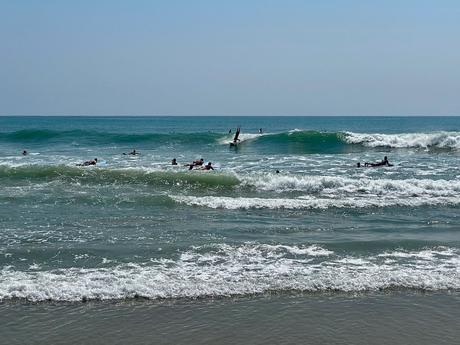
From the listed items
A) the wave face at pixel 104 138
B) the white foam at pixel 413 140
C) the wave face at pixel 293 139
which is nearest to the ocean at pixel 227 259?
the white foam at pixel 413 140

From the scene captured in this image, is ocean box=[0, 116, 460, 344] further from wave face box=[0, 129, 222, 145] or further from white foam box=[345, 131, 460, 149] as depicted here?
wave face box=[0, 129, 222, 145]

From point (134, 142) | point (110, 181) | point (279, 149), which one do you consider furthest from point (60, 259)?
point (134, 142)

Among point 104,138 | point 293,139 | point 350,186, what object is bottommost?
point 350,186

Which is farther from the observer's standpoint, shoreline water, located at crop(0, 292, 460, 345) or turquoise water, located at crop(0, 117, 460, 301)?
turquoise water, located at crop(0, 117, 460, 301)

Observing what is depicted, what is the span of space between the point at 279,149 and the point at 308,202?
24719 millimetres

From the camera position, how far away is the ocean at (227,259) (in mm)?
7348

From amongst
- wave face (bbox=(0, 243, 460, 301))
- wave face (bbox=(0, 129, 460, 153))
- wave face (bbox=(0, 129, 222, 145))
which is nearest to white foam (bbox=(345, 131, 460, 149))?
wave face (bbox=(0, 129, 460, 153))

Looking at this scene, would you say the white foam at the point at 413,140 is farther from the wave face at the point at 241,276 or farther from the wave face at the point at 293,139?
the wave face at the point at 241,276

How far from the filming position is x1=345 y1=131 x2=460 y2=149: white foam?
3972 centimetres

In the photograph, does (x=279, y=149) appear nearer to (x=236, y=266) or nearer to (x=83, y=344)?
(x=236, y=266)

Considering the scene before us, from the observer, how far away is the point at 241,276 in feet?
31.2

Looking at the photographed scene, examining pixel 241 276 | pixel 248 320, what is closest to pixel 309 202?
pixel 241 276

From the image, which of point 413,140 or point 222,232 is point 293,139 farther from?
point 222,232

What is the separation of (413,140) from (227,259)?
115 ft
